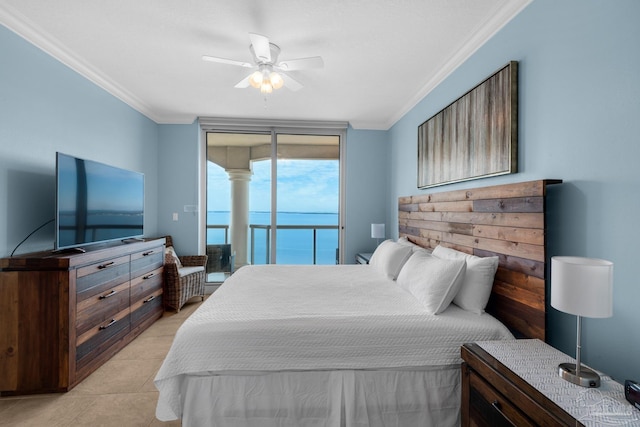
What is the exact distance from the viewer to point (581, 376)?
1.17 metres

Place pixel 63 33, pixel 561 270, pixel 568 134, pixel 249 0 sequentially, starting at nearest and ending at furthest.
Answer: pixel 561 270
pixel 568 134
pixel 249 0
pixel 63 33

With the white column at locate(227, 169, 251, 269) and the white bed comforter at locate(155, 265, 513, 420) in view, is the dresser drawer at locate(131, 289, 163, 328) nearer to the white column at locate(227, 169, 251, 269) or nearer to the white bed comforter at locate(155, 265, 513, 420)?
the white column at locate(227, 169, 251, 269)

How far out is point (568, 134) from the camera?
158 centimetres

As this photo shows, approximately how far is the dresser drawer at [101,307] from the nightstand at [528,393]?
272 cm

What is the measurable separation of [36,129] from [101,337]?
1.82 m

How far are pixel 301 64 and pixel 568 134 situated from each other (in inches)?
75.3

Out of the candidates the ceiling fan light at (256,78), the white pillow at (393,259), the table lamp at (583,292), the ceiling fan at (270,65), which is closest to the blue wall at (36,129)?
the ceiling fan at (270,65)

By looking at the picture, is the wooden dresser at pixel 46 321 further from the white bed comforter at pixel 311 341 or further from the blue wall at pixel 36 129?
the white bed comforter at pixel 311 341

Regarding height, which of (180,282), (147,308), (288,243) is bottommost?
(147,308)

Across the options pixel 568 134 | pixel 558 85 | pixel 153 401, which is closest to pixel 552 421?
pixel 568 134

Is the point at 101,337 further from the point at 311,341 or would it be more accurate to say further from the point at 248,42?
the point at 248,42

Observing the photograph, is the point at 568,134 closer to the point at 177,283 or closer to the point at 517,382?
the point at 517,382

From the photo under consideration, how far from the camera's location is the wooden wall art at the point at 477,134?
1.95 m

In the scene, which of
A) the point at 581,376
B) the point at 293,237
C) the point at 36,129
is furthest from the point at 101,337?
the point at 581,376
